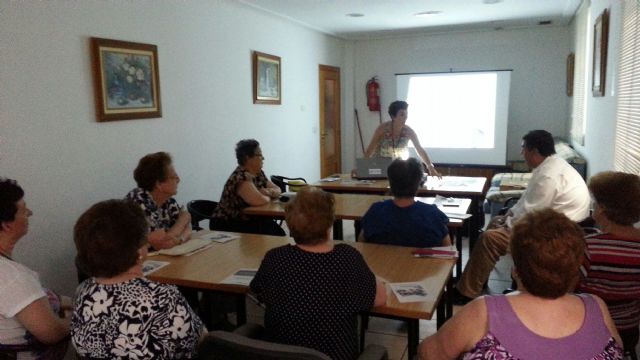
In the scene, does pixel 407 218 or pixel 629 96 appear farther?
pixel 629 96

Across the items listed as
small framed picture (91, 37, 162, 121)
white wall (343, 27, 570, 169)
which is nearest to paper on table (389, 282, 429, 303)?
small framed picture (91, 37, 162, 121)

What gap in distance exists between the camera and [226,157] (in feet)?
17.5

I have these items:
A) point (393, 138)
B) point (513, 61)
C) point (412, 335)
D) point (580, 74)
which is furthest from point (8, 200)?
point (513, 61)

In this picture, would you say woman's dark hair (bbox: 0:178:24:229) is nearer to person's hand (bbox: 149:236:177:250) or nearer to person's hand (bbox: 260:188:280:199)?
person's hand (bbox: 149:236:177:250)

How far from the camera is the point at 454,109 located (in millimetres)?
8039

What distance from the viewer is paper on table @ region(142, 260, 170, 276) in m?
2.33

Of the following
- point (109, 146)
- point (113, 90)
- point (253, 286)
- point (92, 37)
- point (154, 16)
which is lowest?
point (253, 286)

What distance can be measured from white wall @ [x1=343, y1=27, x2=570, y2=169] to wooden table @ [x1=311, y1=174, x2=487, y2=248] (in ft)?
13.4

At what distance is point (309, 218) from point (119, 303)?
661 mm

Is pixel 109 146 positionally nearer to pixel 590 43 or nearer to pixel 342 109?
pixel 590 43

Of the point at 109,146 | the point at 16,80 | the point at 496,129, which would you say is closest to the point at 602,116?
the point at 496,129

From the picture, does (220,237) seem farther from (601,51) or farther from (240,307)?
(601,51)

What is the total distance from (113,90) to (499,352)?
3.41m

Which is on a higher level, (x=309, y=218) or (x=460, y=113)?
(x=460, y=113)
